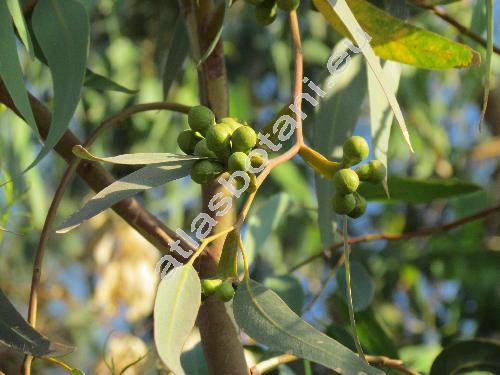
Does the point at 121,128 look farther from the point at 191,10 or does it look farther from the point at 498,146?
the point at 191,10

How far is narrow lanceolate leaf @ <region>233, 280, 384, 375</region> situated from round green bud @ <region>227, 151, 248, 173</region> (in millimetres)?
91

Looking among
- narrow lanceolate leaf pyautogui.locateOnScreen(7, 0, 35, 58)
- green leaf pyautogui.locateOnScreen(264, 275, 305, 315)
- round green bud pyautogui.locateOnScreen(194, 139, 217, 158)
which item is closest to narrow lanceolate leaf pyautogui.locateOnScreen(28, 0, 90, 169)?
narrow lanceolate leaf pyautogui.locateOnScreen(7, 0, 35, 58)

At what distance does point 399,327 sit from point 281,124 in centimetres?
187

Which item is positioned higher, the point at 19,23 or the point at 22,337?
the point at 19,23

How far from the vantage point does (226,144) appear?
0.64m

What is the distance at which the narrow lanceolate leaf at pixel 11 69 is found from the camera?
28.1 inches

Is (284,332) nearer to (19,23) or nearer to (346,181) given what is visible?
(346,181)

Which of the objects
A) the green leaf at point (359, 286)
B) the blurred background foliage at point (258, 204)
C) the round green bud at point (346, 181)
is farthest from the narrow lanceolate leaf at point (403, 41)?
the blurred background foliage at point (258, 204)

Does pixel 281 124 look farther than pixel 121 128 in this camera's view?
No

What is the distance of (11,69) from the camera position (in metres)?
0.74

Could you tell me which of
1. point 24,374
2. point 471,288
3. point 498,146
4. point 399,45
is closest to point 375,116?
point 399,45

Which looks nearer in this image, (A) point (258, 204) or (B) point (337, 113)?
(B) point (337, 113)

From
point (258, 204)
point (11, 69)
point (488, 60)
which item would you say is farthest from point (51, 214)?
point (258, 204)

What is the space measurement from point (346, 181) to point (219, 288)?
4.7 inches
